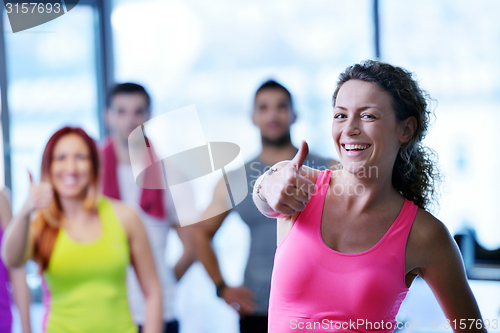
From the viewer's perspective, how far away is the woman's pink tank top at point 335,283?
817mm

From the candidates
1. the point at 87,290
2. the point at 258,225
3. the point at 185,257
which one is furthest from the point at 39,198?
the point at 258,225

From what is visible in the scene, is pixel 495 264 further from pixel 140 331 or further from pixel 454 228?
pixel 140 331

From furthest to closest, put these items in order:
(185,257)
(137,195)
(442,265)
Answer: (185,257), (137,195), (442,265)

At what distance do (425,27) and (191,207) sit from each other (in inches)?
58.2

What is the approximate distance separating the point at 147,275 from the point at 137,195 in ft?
1.04

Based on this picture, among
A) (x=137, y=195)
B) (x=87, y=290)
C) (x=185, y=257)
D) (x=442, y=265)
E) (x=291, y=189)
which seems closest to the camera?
(x=291, y=189)

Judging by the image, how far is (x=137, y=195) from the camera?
1.56 metres

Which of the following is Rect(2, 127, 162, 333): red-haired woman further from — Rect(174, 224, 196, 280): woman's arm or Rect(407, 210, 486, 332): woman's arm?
Rect(407, 210, 486, 332): woman's arm

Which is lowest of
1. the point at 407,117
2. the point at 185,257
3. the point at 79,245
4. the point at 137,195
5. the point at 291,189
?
the point at 185,257

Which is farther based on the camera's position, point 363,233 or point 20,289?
point 20,289

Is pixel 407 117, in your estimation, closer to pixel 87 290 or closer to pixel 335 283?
pixel 335 283

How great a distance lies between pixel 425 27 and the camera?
6.84 ft

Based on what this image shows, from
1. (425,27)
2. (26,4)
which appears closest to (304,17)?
(425,27)

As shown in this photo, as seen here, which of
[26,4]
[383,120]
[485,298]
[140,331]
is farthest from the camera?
[485,298]
